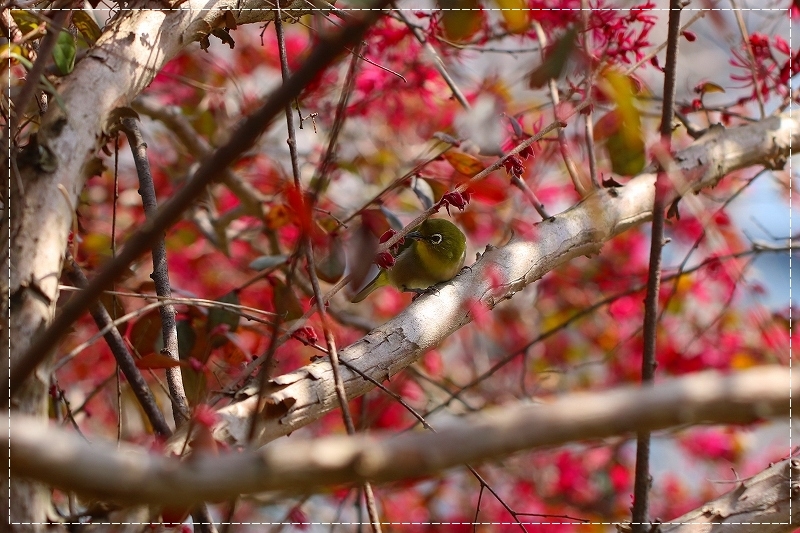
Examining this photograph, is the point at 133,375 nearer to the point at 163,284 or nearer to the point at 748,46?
the point at 163,284

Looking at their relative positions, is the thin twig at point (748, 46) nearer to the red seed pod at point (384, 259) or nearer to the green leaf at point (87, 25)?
the red seed pod at point (384, 259)

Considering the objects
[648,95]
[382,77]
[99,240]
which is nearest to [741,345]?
[648,95]

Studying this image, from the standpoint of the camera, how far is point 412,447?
70cm

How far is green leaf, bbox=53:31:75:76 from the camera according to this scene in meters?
1.34

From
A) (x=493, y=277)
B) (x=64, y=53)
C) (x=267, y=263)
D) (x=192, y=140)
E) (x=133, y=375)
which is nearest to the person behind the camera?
(x=64, y=53)

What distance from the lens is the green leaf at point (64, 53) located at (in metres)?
1.34

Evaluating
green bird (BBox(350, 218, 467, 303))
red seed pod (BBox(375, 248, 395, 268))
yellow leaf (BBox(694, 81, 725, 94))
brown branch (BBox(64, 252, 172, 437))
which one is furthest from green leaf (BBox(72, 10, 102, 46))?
yellow leaf (BBox(694, 81, 725, 94))

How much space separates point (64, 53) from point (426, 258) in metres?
2.06

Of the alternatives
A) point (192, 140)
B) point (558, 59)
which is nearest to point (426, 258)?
A: point (192, 140)

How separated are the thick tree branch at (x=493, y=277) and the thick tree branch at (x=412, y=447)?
0.60 meters

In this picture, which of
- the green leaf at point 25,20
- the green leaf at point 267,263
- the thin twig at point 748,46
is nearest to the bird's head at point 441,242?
the green leaf at point 267,263

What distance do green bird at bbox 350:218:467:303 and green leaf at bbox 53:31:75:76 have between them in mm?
1945

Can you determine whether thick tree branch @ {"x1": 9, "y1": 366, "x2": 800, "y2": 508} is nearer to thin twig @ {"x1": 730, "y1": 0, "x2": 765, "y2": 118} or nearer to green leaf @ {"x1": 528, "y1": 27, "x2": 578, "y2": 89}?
green leaf @ {"x1": 528, "y1": 27, "x2": 578, "y2": 89}

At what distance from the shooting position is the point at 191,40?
1630mm
